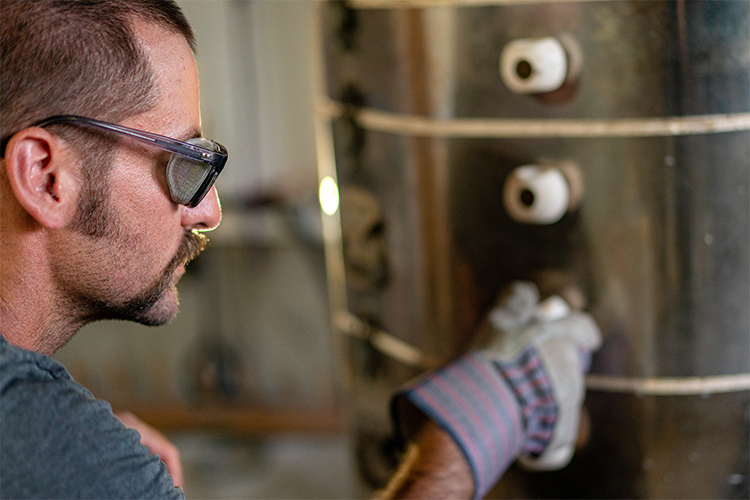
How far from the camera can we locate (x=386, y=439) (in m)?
2.57

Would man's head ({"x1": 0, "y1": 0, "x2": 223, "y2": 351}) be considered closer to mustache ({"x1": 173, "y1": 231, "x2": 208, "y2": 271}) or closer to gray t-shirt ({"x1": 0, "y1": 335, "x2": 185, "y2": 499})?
mustache ({"x1": 173, "y1": 231, "x2": 208, "y2": 271})

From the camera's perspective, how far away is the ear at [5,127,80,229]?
1252 mm

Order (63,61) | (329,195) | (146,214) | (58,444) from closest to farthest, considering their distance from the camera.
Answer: (58,444) < (63,61) < (146,214) < (329,195)

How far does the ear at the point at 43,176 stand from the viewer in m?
1.25

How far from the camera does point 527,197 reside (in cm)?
191

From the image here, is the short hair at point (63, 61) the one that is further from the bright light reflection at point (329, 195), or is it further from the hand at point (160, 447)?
the bright light reflection at point (329, 195)

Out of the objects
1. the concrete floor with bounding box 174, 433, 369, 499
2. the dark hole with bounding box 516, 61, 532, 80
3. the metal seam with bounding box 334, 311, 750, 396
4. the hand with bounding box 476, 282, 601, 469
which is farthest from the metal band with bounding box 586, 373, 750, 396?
the concrete floor with bounding box 174, 433, 369, 499

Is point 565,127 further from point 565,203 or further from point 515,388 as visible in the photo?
point 515,388

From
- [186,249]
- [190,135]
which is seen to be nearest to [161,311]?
[186,249]

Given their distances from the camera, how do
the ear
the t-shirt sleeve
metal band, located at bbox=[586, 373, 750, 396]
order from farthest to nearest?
metal band, located at bbox=[586, 373, 750, 396] → the ear → the t-shirt sleeve

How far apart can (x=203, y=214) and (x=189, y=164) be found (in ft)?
0.48

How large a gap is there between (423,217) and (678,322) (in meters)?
0.71

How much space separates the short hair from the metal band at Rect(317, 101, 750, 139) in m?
0.93

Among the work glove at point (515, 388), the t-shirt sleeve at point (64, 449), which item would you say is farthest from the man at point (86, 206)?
the work glove at point (515, 388)
